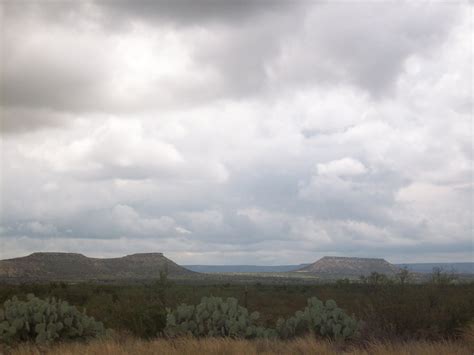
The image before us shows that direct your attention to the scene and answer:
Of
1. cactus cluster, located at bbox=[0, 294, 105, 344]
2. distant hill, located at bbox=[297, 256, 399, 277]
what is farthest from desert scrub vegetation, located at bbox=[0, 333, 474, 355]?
distant hill, located at bbox=[297, 256, 399, 277]

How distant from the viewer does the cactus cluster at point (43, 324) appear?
14.9 m

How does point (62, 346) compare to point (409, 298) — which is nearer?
point (62, 346)

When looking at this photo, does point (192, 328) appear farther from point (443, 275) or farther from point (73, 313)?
point (443, 275)

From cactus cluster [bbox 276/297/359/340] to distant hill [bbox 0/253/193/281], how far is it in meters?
99.3

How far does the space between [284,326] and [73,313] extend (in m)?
5.78

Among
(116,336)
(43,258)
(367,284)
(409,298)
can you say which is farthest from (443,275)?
(43,258)

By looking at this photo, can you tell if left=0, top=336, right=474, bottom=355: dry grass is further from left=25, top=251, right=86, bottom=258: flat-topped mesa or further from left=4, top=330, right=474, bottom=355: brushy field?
left=25, top=251, right=86, bottom=258: flat-topped mesa

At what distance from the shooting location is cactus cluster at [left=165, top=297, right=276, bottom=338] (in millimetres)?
15484

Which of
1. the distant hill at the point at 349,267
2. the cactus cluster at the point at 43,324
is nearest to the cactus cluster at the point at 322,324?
the cactus cluster at the point at 43,324

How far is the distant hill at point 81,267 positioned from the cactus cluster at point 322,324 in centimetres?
9926

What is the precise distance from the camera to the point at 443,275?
48.2 metres

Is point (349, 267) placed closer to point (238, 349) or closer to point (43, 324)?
point (43, 324)

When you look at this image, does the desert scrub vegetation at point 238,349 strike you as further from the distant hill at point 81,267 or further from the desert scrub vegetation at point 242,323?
the distant hill at point 81,267

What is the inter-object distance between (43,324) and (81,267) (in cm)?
12312
